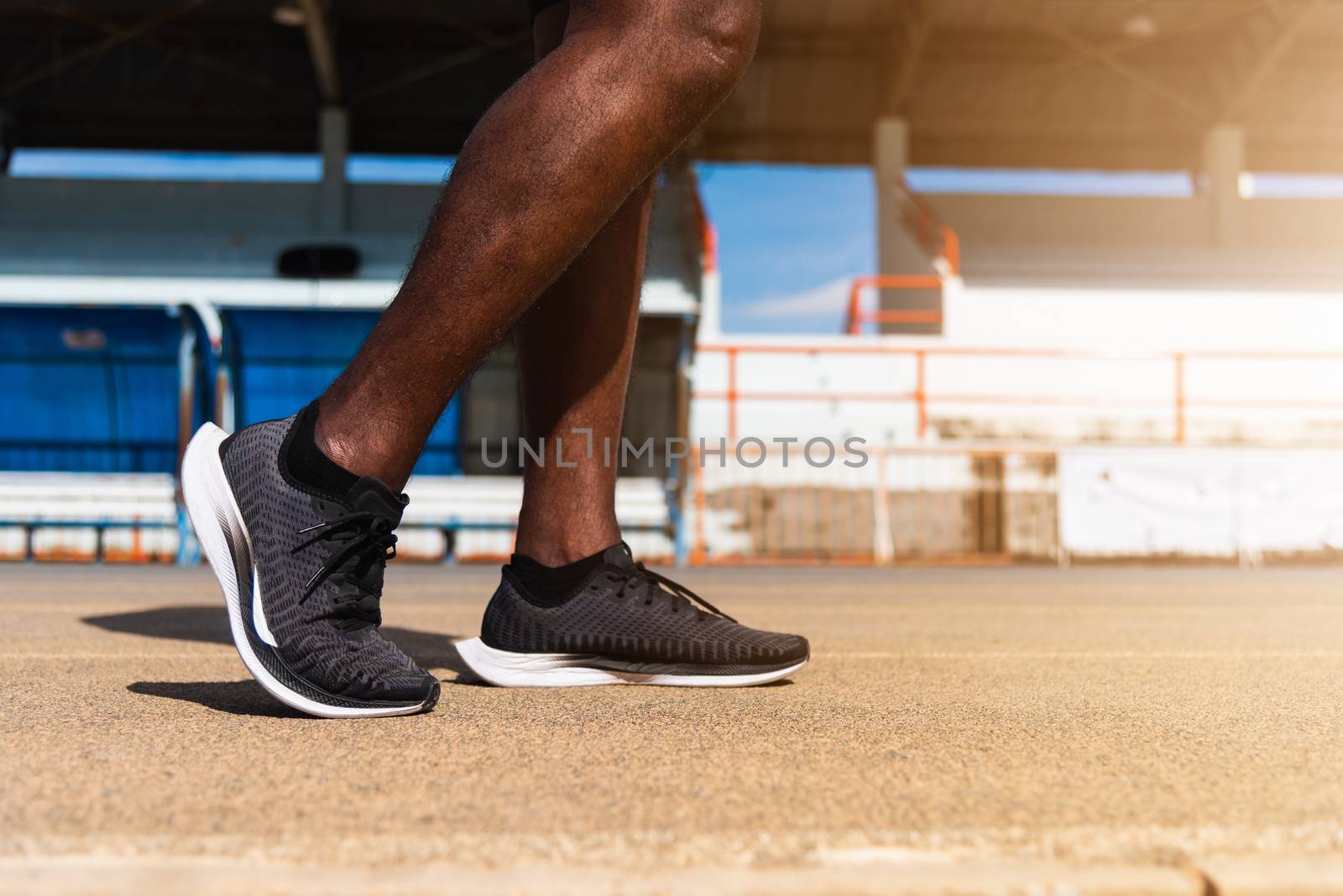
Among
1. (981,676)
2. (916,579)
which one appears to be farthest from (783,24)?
(981,676)

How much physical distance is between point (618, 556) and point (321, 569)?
1.46 ft

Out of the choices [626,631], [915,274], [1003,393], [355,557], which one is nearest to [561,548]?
[626,631]

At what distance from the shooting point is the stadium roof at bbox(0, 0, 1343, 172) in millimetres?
15680

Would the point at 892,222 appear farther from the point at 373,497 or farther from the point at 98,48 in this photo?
the point at 373,497

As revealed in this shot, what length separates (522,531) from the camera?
4.97 feet

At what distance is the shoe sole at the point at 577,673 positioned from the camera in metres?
1.43

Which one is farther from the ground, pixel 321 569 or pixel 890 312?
pixel 890 312

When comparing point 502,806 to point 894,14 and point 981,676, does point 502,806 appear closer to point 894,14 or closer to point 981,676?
point 981,676

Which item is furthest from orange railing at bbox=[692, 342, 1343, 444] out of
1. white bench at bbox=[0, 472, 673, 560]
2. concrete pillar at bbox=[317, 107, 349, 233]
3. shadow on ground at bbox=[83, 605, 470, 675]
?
shadow on ground at bbox=[83, 605, 470, 675]

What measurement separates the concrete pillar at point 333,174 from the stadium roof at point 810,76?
43 centimetres

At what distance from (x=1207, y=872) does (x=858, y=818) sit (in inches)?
7.7

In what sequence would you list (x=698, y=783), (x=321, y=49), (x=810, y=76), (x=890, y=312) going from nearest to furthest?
(x=698, y=783) → (x=890, y=312) → (x=321, y=49) → (x=810, y=76)

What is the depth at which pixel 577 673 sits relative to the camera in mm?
1455

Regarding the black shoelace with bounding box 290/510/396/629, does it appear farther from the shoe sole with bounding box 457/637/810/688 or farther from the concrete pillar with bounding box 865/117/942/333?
the concrete pillar with bounding box 865/117/942/333
